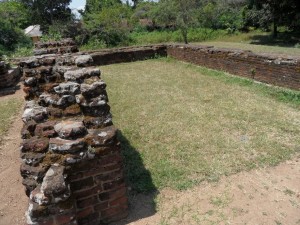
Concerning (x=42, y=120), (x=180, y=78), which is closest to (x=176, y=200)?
(x=42, y=120)

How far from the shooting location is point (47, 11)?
28750 millimetres

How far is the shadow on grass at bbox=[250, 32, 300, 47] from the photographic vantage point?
18.4 metres

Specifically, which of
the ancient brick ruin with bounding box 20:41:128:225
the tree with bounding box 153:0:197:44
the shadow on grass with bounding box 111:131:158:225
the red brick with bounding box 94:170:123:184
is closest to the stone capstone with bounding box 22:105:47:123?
the ancient brick ruin with bounding box 20:41:128:225

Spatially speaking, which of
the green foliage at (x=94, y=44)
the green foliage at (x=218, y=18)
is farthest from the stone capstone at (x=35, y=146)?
the green foliage at (x=218, y=18)

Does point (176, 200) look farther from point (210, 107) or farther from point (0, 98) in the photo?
point (0, 98)

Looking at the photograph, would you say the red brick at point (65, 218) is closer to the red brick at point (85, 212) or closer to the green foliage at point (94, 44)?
the red brick at point (85, 212)

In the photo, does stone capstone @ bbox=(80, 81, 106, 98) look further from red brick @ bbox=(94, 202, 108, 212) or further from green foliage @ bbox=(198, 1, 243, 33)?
green foliage @ bbox=(198, 1, 243, 33)

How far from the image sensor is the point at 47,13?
28.9m

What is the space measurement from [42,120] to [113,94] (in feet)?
15.5

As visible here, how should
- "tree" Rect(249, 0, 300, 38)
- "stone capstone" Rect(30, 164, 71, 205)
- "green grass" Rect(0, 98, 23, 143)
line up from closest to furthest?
1. "stone capstone" Rect(30, 164, 71, 205)
2. "green grass" Rect(0, 98, 23, 143)
3. "tree" Rect(249, 0, 300, 38)

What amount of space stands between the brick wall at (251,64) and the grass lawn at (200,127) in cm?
30

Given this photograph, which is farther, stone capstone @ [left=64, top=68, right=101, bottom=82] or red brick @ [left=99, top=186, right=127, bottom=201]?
stone capstone @ [left=64, top=68, right=101, bottom=82]

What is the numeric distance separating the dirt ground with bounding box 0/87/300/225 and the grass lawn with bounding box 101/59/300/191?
18cm

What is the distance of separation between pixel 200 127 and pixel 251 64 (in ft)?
11.8
